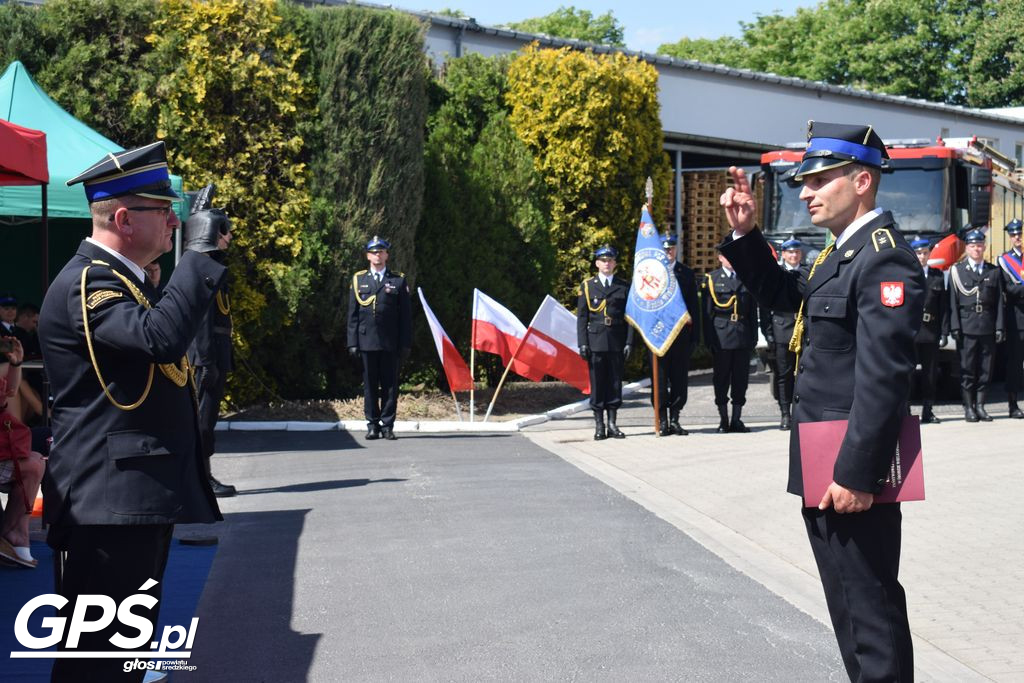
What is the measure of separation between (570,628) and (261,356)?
10.6m

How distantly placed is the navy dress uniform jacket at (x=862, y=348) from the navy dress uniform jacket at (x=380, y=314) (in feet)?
31.4

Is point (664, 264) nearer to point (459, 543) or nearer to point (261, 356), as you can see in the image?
point (261, 356)

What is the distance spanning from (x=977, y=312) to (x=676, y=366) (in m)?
4.16

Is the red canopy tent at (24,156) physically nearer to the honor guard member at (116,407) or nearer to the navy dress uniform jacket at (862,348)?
the honor guard member at (116,407)

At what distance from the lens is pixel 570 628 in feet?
20.1

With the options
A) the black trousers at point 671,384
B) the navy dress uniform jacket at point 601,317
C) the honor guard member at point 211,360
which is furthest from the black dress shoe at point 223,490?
the black trousers at point 671,384

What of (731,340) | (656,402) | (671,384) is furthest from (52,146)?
(731,340)

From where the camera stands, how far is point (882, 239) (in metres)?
4.15

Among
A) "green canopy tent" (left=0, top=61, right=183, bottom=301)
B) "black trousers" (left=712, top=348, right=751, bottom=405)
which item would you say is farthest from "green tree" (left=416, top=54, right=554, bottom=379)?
"green canopy tent" (left=0, top=61, right=183, bottom=301)

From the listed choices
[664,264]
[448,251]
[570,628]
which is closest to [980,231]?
[664,264]

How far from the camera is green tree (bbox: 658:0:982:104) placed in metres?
50.2

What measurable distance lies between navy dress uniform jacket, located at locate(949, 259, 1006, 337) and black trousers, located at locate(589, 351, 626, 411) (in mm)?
4736

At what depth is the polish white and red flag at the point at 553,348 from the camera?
1497 cm

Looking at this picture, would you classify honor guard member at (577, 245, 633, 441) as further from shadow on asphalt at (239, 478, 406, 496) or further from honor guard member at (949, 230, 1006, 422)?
honor guard member at (949, 230, 1006, 422)
